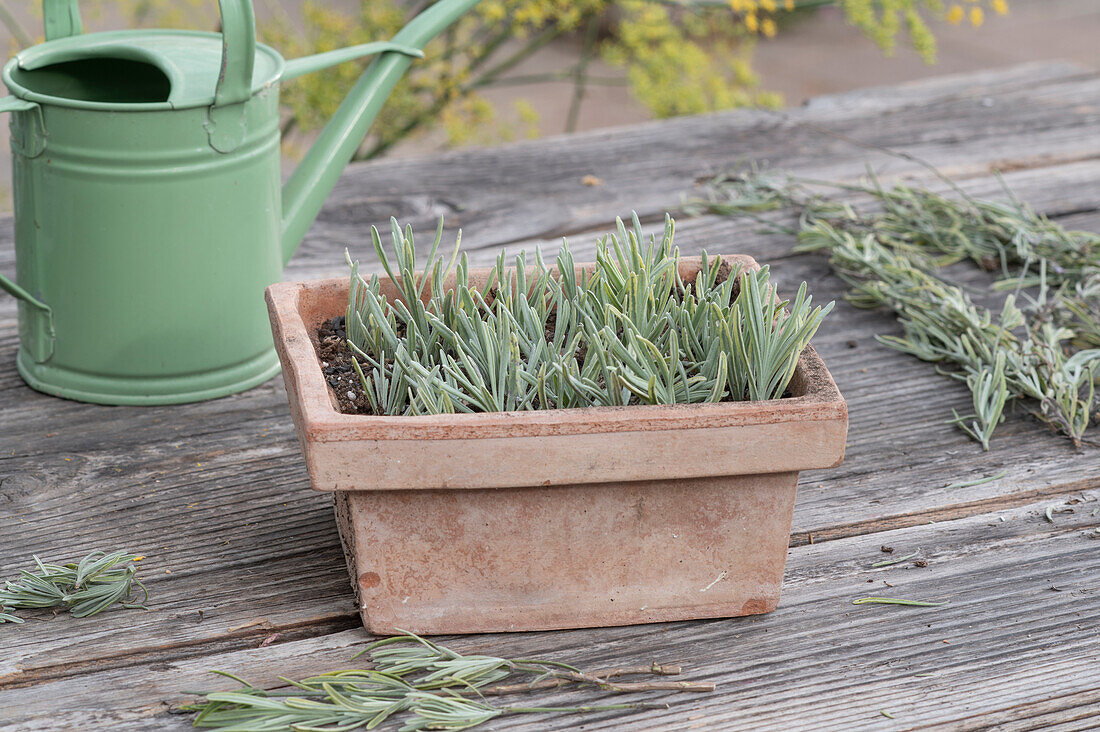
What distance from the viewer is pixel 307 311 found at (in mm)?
798

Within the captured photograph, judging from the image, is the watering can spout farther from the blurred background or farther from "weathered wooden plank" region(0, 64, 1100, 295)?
the blurred background

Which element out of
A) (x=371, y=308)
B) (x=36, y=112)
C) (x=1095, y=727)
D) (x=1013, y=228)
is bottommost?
(x=1095, y=727)

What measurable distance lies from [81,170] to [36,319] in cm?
15

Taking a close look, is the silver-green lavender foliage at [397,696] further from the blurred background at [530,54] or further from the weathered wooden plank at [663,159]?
the blurred background at [530,54]

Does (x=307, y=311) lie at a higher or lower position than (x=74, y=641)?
higher

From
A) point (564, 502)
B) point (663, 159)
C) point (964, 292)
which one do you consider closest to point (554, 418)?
point (564, 502)

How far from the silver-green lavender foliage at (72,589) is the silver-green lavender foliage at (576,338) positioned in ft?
0.65

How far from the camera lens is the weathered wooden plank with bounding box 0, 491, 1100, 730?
0.61 metres

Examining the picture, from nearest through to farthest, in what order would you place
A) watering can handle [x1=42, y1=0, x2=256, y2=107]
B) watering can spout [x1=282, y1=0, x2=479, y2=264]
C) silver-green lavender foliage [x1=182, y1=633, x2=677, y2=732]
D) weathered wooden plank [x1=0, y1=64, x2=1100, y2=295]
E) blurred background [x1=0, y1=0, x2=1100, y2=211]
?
silver-green lavender foliage [x1=182, y1=633, x2=677, y2=732] < watering can handle [x1=42, y1=0, x2=256, y2=107] < watering can spout [x1=282, y1=0, x2=479, y2=264] < weathered wooden plank [x1=0, y1=64, x2=1100, y2=295] < blurred background [x1=0, y1=0, x2=1100, y2=211]

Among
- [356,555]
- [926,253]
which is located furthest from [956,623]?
[926,253]

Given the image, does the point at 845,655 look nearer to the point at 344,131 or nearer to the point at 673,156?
the point at 344,131

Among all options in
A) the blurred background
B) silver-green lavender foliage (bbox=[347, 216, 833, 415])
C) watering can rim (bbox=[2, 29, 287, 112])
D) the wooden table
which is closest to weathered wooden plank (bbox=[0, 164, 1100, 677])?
Result: the wooden table

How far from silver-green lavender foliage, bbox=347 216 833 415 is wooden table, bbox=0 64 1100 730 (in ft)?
0.49

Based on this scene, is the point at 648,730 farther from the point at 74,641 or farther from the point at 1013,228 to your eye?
the point at 1013,228
